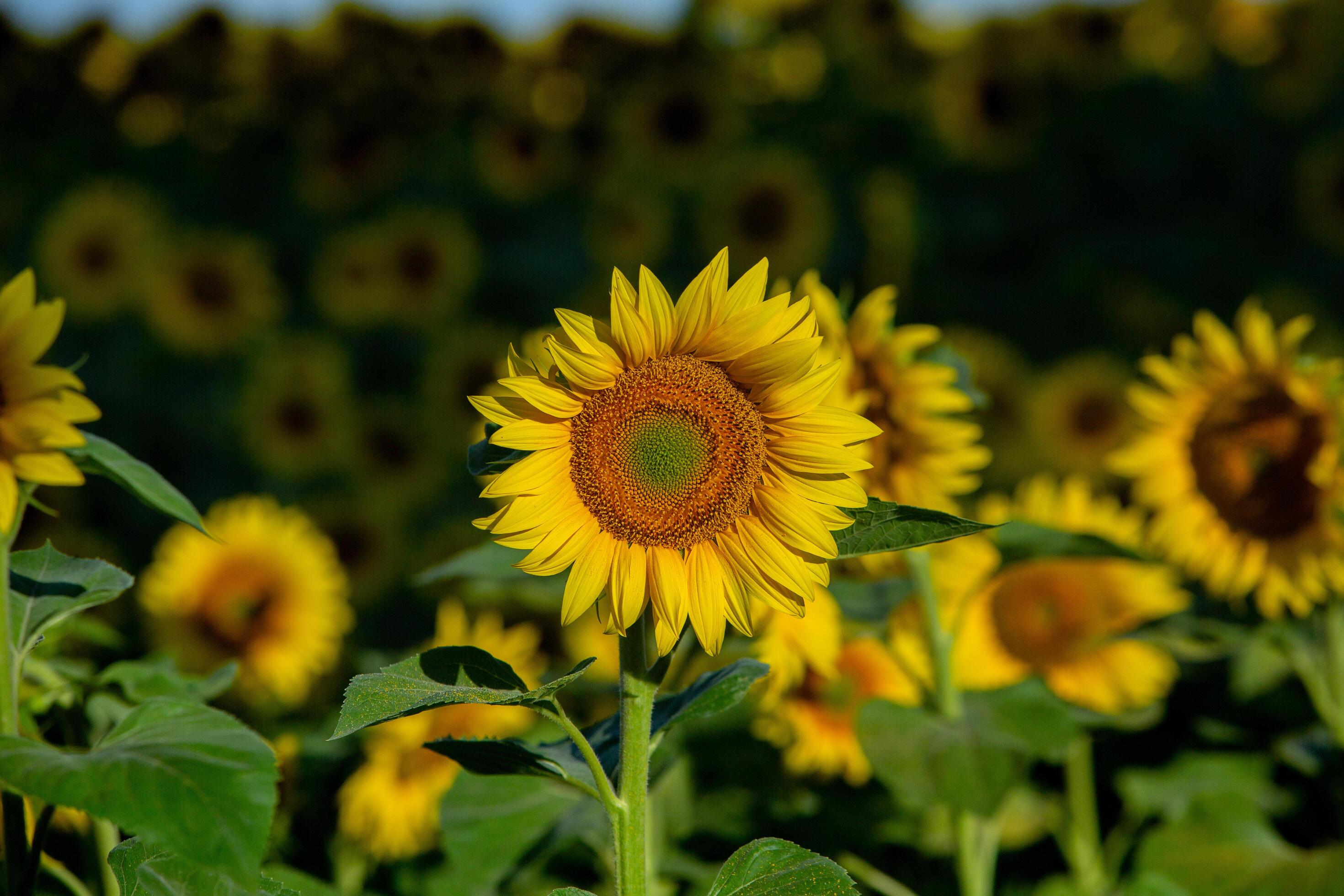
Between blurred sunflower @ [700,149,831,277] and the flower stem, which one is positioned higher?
blurred sunflower @ [700,149,831,277]

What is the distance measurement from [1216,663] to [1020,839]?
505 millimetres

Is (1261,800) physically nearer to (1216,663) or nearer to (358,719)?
(1216,663)

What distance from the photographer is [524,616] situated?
2.63 metres

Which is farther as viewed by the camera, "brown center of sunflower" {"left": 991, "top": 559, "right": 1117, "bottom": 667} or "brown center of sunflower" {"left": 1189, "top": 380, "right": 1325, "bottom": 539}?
"brown center of sunflower" {"left": 991, "top": 559, "right": 1117, "bottom": 667}

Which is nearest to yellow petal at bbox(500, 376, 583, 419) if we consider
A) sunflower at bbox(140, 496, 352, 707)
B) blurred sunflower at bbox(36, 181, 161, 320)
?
sunflower at bbox(140, 496, 352, 707)

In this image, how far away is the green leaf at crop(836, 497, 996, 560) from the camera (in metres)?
0.76

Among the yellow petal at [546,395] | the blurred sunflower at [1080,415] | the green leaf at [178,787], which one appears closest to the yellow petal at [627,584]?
the yellow petal at [546,395]

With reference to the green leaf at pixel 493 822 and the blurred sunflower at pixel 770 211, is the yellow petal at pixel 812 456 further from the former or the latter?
the blurred sunflower at pixel 770 211

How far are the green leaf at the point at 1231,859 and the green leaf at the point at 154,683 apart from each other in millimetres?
1083

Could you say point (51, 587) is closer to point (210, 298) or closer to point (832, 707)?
point (832, 707)

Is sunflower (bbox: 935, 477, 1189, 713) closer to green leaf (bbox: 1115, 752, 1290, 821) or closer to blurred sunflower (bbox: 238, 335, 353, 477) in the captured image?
A: green leaf (bbox: 1115, 752, 1290, 821)

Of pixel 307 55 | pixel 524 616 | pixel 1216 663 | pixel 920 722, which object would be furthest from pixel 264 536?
pixel 307 55

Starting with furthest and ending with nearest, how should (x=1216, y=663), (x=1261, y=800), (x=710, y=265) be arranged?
1. (x=1216, y=663)
2. (x=1261, y=800)
3. (x=710, y=265)

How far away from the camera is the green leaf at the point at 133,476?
31.3 inches
